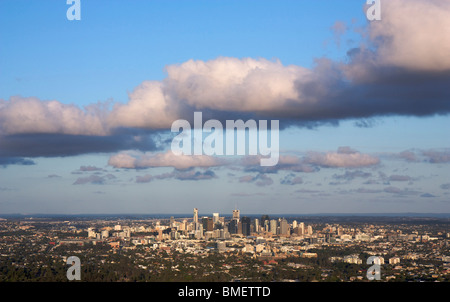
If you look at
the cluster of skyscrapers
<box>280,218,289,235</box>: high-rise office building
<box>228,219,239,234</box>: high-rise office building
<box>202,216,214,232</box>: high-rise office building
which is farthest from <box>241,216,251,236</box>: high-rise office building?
<box>280,218,289,235</box>: high-rise office building

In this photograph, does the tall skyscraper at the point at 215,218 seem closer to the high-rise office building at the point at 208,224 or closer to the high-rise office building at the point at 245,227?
the high-rise office building at the point at 208,224

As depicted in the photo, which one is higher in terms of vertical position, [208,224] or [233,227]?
[208,224]

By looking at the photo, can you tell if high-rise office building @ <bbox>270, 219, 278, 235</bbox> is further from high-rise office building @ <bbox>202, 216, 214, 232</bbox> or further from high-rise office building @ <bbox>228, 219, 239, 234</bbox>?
high-rise office building @ <bbox>202, 216, 214, 232</bbox>

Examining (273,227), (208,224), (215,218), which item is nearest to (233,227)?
(208,224)

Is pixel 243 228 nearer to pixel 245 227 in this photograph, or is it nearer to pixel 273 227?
pixel 245 227

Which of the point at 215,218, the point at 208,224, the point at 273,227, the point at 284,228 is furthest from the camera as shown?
the point at 215,218

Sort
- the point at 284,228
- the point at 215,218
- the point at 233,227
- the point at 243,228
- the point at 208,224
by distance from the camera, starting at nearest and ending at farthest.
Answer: the point at 243,228 < the point at 233,227 < the point at 284,228 < the point at 208,224 < the point at 215,218

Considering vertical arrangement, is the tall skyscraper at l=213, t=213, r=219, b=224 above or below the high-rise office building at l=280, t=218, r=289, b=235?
above

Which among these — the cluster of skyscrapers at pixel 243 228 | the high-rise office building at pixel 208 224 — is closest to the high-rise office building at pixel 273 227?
the cluster of skyscrapers at pixel 243 228

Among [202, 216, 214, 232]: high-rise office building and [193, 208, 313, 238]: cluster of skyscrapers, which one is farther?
[202, 216, 214, 232]: high-rise office building

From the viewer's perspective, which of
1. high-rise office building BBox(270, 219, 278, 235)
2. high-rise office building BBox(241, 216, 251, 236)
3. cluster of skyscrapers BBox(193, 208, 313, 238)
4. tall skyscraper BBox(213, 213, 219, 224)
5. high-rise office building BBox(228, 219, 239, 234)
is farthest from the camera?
tall skyscraper BBox(213, 213, 219, 224)
